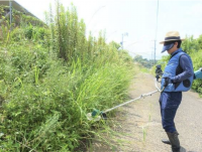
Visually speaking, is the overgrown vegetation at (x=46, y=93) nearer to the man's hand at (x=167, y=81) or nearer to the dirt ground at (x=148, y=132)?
the dirt ground at (x=148, y=132)

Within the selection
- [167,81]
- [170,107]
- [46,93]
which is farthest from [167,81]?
[46,93]

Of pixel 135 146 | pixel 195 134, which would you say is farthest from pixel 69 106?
pixel 195 134

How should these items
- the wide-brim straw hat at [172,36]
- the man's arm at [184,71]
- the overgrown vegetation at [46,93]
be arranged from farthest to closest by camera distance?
the wide-brim straw hat at [172,36] → the man's arm at [184,71] → the overgrown vegetation at [46,93]

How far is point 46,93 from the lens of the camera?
196cm

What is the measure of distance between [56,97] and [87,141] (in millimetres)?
743

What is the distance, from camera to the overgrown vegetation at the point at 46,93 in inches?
70.8

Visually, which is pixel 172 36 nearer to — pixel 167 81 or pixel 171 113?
pixel 167 81

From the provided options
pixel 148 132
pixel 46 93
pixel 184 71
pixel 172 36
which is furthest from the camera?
pixel 148 132

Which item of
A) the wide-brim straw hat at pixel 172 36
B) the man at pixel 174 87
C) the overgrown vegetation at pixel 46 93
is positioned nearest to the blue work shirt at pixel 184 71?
the man at pixel 174 87

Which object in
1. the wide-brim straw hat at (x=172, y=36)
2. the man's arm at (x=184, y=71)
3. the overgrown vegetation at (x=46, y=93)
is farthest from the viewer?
the wide-brim straw hat at (x=172, y=36)

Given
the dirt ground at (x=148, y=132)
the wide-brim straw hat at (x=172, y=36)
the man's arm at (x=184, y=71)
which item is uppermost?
the wide-brim straw hat at (x=172, y=36)

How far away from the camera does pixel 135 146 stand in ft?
8.47

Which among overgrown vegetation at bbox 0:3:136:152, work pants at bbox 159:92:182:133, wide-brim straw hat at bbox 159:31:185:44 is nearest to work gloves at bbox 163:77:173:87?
work pants at bbox 159:92:182:133

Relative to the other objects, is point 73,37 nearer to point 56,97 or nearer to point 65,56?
point 65,56
